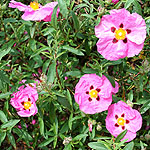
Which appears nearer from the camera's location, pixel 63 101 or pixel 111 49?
pixel 111 49

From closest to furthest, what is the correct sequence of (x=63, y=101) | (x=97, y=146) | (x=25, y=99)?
1. (x=97, y=146)
2. (x=63, y=101)
3. (x=25, y=99)

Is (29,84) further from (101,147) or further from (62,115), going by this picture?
(101,147)

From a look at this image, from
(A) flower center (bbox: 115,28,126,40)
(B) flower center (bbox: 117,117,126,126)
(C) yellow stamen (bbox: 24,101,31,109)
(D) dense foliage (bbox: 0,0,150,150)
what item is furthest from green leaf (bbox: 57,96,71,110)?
(A) flower center (bbox: 115,28,126,40)

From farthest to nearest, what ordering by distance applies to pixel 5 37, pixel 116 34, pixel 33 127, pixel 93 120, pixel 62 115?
pixel 33 127 < pixel 62 115 < pixel 5 37 < pixel 93 120 < pixel 116 34

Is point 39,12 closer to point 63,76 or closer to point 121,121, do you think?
point 63,76

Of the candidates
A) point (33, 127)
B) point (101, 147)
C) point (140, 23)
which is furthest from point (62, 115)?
point (140, 23)

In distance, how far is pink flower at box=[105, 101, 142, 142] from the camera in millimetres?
2490

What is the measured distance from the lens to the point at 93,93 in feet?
8.48

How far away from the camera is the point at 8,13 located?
3.29m

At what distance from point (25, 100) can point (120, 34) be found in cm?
133

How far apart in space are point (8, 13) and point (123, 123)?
229 cm

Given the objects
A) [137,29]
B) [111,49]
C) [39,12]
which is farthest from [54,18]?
[137,29]

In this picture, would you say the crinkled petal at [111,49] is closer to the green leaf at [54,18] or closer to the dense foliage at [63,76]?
the dense foliage at [63,76]

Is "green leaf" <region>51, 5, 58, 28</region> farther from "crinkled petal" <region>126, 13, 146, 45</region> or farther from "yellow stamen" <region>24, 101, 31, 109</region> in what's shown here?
"yellow stamen" <region>24, 101, 31, 109</region>
